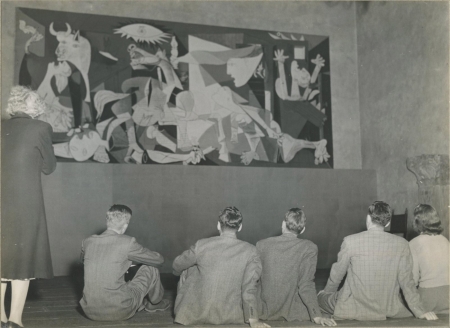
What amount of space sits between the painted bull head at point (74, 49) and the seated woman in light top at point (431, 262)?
6.08 meters

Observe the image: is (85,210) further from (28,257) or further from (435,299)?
(435,299)

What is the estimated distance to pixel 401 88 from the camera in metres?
8.71

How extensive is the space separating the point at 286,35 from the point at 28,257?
293 inches

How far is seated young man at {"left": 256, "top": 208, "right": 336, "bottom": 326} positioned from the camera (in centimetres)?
375

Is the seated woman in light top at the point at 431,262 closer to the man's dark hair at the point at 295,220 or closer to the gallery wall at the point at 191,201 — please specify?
the man's dark hair at the point at 295,220

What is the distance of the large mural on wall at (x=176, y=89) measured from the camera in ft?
27.2

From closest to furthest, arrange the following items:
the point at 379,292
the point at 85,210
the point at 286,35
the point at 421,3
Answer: the point at 379,292 < the point at 85,210 < the point at 421,3 < the point at 286,35

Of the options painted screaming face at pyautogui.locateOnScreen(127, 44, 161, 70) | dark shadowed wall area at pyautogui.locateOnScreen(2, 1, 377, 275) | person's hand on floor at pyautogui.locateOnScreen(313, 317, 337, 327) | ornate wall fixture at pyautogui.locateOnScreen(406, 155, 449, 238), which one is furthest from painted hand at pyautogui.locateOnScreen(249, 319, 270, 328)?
painted screaming face at pyautogui.locateOnScreen(127, 44, 161, 70)

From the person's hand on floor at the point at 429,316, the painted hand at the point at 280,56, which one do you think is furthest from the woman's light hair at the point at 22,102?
the painted hand at the point at 280,56

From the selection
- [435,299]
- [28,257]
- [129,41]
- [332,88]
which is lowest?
[435,299]

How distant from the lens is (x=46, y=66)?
8.25 metres

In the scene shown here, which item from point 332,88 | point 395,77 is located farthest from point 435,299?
point 332,88

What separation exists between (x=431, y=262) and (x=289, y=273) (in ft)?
3.60

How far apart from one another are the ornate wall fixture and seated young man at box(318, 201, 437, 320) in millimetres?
3961
